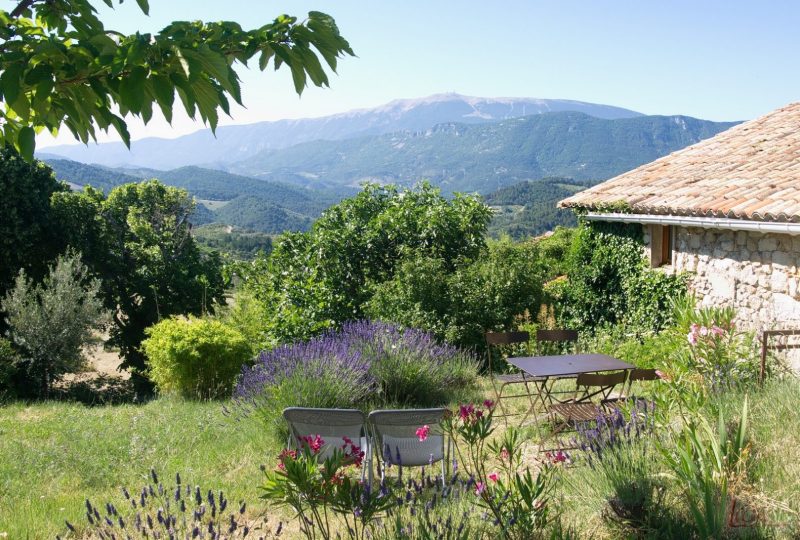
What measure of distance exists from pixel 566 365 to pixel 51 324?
10.8 m

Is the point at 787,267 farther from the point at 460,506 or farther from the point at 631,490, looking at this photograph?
the point at 460,506

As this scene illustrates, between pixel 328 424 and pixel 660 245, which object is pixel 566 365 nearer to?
pixel 328 424

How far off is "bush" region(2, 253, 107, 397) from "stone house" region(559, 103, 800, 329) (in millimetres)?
9811

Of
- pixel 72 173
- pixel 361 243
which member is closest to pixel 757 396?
pixel 361 243

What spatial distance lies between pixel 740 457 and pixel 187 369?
8.29 metres

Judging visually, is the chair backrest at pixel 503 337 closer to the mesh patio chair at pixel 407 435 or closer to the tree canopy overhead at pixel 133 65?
the mesh patio chair at pixel 407 435

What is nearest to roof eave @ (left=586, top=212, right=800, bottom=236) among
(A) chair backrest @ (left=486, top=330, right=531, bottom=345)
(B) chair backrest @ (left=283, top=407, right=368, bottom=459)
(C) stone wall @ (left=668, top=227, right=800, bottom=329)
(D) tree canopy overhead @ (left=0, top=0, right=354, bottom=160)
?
(C) stone wall @ (left=668, top=227, right=800, bottom=329)

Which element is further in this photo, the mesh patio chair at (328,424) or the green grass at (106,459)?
the green grass at (106,459)

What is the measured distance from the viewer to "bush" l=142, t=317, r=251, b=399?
9.92 m

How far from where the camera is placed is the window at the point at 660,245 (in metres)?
9.78

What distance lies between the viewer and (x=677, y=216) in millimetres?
8703

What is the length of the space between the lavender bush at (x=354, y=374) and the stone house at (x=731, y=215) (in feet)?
11.0

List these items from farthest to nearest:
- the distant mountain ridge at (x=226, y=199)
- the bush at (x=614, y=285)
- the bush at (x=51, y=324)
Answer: the distant mountain ridge at (x=226, y=199)
the bush at (x=51, y=324)
the bush at (x=614, y=285)

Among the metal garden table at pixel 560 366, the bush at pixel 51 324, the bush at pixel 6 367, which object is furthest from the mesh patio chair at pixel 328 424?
the bush at pixel 51 324
